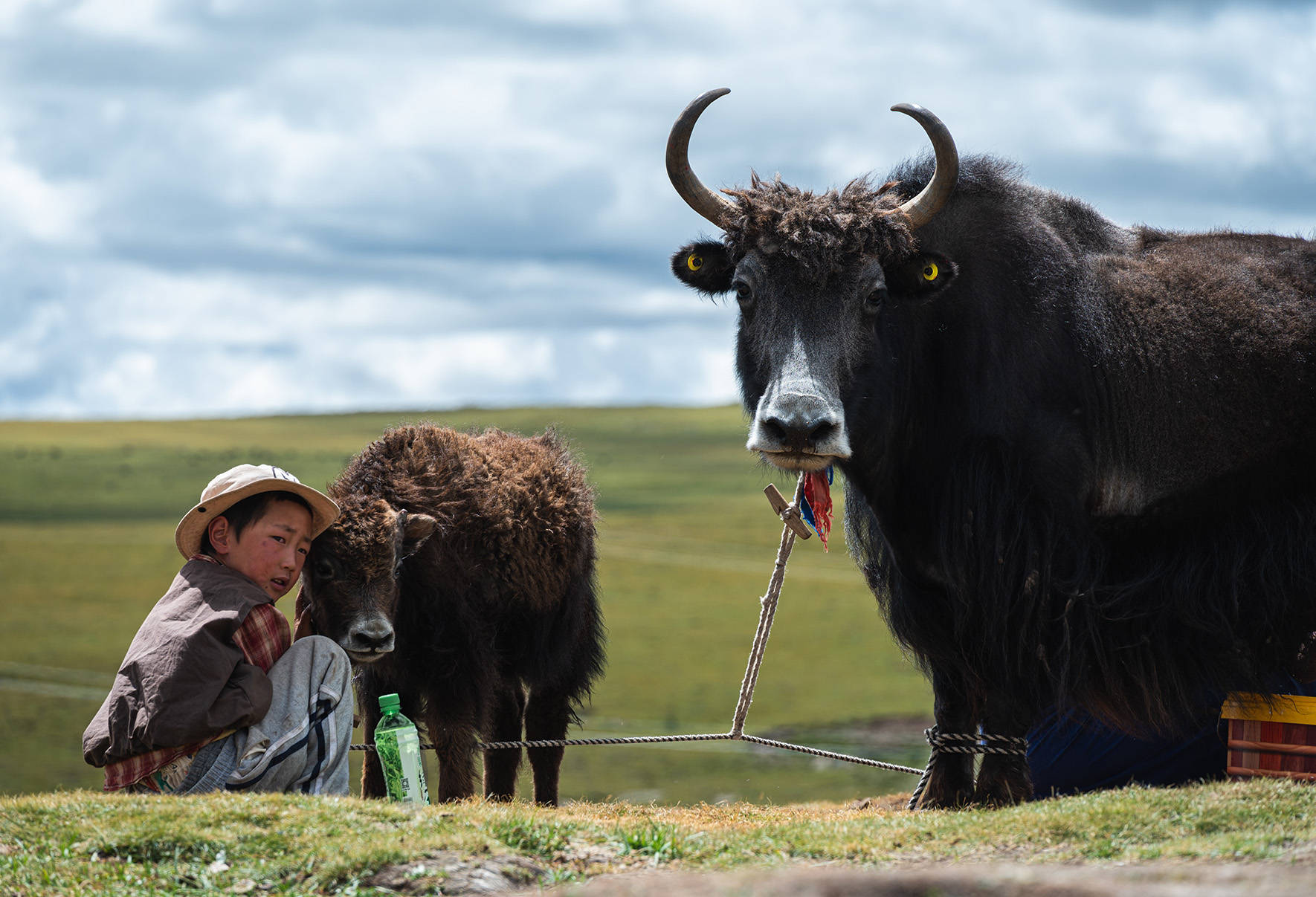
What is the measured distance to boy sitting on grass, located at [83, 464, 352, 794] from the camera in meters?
4.94

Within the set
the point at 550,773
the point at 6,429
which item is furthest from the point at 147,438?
the point at 550,773

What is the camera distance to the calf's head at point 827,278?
227 inches

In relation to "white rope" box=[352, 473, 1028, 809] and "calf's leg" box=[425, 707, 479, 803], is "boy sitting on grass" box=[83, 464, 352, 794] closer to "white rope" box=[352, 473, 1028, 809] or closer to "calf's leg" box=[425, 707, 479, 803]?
"white rope" box=[352, 473, 1028, 809]

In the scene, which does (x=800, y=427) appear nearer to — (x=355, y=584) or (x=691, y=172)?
(x=691, y=172)

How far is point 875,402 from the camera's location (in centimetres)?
597

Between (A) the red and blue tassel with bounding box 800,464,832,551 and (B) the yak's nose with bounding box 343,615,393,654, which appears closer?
(B) the yak's nose with bounding box 343,615,393,654

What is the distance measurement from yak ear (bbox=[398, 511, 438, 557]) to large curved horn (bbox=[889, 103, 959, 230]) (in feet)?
8.83

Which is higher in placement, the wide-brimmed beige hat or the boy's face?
the wide-brimmed beige hat

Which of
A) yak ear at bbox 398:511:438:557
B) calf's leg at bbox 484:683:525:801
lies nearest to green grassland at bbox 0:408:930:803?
yak ear at bbox 398:511:438:557

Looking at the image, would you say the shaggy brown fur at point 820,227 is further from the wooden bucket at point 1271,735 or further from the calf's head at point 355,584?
the wooden bucket at point 1271,735

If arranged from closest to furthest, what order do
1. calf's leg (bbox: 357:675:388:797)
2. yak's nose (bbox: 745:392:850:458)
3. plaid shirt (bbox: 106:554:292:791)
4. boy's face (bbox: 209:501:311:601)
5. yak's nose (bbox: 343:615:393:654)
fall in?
plaid shirt (bbox: 106:554:292:791)
yak's nose (bbox: 745:392:850:458)
boy's face (bbox: 209:501:311:601)
yak's nose (bbox: 343:615:393:654)
calf's leg (bbox: 357:675:388:797)

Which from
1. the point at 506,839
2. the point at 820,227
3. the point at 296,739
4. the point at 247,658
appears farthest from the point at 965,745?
the point at 247,658

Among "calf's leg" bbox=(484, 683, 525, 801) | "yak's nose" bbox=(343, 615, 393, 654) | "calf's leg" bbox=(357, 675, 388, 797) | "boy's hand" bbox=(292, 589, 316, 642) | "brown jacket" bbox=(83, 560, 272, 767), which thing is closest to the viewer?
"brown jacket" bbox=(83, 560, 272, 767)

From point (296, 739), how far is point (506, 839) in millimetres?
1134
